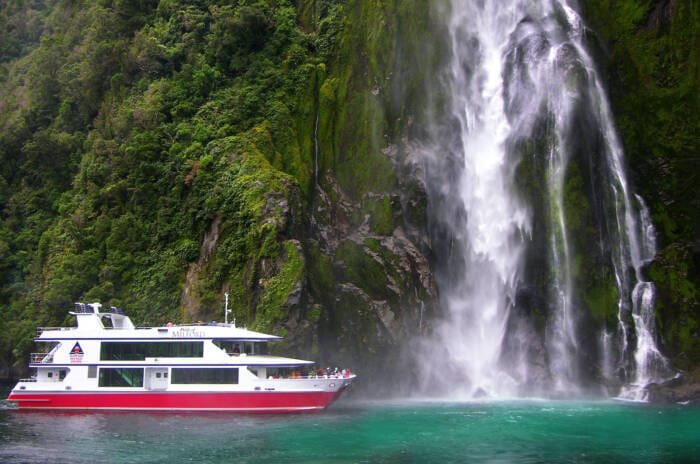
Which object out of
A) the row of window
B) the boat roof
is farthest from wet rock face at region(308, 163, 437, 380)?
the row of window

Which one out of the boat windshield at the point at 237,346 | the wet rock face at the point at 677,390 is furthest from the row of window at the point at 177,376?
the wet rock face at the point at 677,390

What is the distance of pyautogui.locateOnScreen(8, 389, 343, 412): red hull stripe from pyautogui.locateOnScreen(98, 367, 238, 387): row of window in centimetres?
54

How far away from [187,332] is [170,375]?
2203mm

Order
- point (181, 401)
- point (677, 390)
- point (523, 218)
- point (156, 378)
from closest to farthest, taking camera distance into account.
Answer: point (181, 401)
point (156, 378)
point (677, 390)
point (523, 218)

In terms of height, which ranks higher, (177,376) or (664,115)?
(664,115)

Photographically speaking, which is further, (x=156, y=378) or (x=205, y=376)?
(x=156, y=378)

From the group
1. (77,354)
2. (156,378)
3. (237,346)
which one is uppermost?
(237,346)

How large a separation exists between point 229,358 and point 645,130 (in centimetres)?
2840

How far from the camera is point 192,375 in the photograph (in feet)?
118

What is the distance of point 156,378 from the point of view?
36531 millimetres

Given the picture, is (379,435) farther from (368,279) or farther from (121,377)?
(368,279)

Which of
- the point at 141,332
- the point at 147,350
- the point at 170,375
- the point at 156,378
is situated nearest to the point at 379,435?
the point at 170,375

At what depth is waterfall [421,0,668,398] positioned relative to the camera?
4184 centimetres

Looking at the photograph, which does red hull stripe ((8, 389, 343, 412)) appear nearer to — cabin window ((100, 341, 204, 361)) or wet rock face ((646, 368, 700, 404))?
cabin window ((100, 341, 204, 361))
